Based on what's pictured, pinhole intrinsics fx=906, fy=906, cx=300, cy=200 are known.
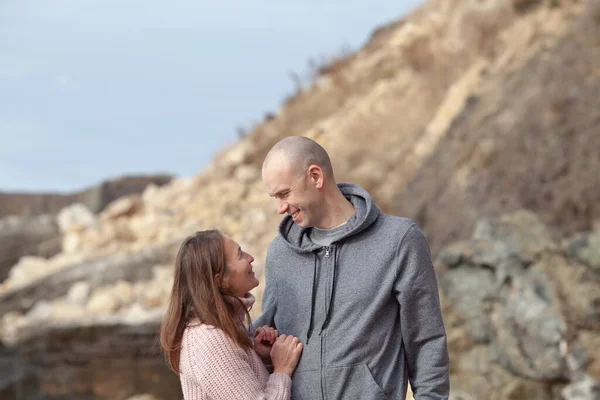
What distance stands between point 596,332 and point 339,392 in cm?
535

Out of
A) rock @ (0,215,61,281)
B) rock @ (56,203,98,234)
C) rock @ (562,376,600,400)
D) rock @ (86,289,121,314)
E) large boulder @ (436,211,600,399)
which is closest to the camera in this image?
rock @ (562,376,600,400)

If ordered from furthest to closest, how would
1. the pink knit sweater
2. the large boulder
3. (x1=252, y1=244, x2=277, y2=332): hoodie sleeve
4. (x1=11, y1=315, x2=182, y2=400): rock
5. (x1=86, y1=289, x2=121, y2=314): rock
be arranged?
(x1=86, y1=289, x2=121, y2=314): rock → (x1=11, y1=315, x2=182, y2=400): rock → the large boulder → (x1=252, y1=244, x2=277, y2=332): hoodie sleeve → the pink knit sweater

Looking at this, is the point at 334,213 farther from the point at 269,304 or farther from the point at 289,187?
the point at 269,304

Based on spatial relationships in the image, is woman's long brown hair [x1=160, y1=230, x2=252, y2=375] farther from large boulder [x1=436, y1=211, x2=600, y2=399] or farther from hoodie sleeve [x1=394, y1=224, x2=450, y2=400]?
large boulder [x1=436, y1=211, x2=600, y2=399]

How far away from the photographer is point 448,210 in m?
10.8

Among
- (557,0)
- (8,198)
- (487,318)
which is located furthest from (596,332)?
(8,198)

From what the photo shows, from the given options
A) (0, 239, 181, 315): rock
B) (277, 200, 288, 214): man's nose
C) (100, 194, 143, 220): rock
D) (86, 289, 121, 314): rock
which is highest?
(277, 200, 288, 214): man's nose

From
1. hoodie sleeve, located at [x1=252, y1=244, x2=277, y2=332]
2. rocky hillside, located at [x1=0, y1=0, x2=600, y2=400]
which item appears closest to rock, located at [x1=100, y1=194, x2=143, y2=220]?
rocky hillside, located at [x1=0, y1=0, x2=600, y2=400]

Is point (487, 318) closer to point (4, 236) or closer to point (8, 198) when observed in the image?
point (4, 236)

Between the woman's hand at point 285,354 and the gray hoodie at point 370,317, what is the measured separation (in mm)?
34

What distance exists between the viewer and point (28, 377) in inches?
475

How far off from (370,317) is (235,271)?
0.47 meters

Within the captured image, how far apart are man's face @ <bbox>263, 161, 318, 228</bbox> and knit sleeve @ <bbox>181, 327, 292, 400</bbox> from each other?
0.49m

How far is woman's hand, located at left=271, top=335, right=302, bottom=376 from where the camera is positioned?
302 cm
